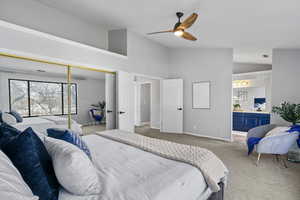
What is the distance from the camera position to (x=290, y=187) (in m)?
2.30

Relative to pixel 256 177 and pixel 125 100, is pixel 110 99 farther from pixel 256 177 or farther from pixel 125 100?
pixel 256 177

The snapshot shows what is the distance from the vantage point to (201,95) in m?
5.28

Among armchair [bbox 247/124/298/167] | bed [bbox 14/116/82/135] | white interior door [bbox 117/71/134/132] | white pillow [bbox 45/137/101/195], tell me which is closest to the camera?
white pillow [bbox 45/137/101/195]

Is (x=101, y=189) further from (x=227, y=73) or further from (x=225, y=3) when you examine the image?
(x=227, y=73)

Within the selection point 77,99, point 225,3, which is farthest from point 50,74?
point 225,3

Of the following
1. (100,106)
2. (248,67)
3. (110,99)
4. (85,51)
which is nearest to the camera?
(85,51)

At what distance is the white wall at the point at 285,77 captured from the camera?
398 centimetres

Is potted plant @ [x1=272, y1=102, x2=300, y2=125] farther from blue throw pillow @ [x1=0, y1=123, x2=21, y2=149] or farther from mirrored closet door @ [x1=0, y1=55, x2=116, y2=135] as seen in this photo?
blue throw pillow @ [x1=0, y1=123, x2=21, y2=149]

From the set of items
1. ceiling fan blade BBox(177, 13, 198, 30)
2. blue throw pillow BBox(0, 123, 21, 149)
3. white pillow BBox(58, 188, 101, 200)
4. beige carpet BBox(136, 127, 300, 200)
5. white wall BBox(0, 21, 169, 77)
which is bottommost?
beige carpet BBox(136, 127, 300, 200)

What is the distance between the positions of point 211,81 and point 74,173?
4.87 metres

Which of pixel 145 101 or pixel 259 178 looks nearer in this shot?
pixel 259 178

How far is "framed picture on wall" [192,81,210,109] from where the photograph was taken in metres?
5.17

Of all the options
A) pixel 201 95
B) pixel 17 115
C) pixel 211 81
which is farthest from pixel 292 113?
pixel 17 115

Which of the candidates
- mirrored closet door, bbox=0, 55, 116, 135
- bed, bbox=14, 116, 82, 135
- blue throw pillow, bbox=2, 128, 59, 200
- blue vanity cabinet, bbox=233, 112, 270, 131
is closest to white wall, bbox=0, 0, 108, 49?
mirrored closet door, bbox=0, 55, 116, 135
